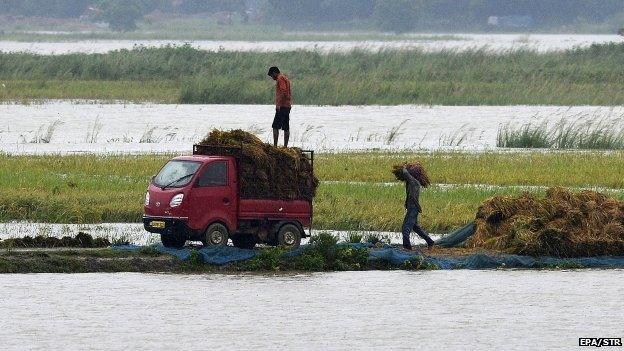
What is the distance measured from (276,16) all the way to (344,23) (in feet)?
27.3

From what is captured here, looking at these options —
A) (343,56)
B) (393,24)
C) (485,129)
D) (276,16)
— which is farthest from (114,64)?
(276,16)

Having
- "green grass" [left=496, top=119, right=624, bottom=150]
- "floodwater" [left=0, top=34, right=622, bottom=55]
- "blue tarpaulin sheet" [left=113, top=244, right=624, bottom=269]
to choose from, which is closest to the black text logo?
"blue tarpaulin sheet" [left=113, top=244, right=624, bottom=269]

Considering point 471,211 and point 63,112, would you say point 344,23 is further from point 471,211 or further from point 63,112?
point 471,211

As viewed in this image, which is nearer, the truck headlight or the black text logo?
the black text logo

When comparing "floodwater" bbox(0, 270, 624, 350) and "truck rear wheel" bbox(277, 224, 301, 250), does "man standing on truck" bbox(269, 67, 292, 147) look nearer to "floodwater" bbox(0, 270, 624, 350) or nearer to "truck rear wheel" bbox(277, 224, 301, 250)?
"truck rear wheel" bbox(277, 224, 301, 250)

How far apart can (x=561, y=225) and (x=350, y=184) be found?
769 centimetres

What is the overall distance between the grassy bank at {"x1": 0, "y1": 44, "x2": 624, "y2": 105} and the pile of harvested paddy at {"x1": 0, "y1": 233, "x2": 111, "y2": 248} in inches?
1423

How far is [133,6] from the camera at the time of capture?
536 ft

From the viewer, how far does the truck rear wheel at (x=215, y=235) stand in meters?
20.9

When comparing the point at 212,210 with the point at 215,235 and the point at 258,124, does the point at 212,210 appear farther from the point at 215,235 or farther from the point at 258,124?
the point at 258,124

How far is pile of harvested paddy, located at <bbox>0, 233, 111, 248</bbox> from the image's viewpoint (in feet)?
71.4

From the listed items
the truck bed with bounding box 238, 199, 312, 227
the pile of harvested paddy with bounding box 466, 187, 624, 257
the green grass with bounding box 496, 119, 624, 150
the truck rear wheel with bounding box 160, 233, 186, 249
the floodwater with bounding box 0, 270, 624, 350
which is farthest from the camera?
the green grass with bounding box 496, 119, 624, 150

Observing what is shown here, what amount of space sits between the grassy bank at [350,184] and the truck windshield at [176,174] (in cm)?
426

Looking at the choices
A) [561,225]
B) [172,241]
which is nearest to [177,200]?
[172,241]
